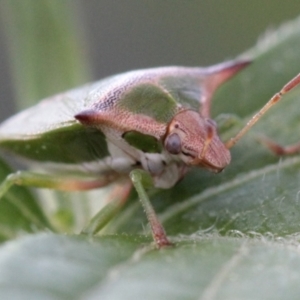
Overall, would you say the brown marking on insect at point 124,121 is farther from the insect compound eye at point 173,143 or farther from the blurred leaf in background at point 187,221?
the blurred leaf in background at point 187,221

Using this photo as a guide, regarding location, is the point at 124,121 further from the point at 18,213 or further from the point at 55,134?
the point at 18,213

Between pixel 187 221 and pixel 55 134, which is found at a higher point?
pixel 55 134

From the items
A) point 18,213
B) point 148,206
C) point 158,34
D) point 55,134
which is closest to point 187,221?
point 148,206

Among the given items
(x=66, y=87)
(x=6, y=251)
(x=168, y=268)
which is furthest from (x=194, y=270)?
(x=66, y=87)

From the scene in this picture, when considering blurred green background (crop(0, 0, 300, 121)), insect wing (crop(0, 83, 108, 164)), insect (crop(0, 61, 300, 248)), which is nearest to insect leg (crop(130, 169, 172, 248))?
insect (crop(0, 61, 300, 248))

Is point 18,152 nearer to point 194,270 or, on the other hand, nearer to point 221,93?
point 221,93

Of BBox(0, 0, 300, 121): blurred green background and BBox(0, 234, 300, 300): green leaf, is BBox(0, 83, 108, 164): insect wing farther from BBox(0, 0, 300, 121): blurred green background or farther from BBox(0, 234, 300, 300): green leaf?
BBox(0, 0, 300, 121): blurred green background

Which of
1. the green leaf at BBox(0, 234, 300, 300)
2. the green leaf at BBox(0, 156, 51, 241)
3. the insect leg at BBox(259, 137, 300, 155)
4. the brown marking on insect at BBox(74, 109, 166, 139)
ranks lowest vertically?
the green leaf at BBox(0, 156, 51, 241)
